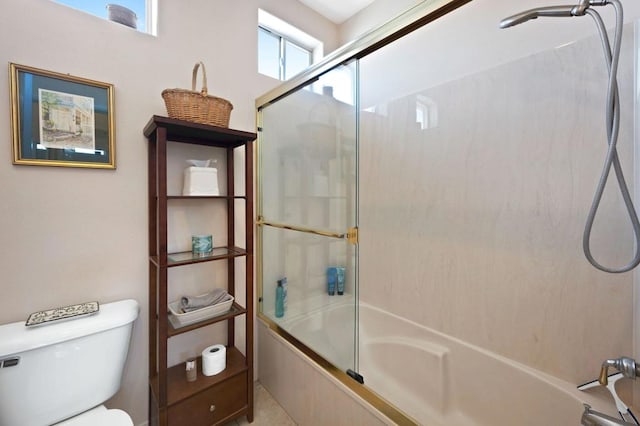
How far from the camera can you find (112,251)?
1384 millimetres

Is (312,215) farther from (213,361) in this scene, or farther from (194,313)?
(213,361)

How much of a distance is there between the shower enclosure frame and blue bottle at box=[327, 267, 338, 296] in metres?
0.31

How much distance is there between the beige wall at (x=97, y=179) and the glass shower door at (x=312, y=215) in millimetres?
535

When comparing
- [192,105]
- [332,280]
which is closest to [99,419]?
[332,280]

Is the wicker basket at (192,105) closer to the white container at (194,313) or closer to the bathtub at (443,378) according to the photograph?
the white container at (194,313)

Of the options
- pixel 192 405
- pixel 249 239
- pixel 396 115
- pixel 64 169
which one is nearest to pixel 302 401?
pixel 192 405

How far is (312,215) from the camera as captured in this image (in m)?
1.68

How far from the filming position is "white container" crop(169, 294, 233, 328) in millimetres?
1377

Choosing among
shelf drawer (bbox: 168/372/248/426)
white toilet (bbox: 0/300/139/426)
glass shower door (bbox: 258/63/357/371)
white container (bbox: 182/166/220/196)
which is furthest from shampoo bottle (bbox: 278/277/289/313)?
white toilet (bbox: 0/300/139/426)

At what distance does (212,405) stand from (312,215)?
1.13 m

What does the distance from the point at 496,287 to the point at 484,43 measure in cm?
138

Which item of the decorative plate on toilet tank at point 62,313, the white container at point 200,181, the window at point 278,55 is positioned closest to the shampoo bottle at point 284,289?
the white container at point 200,181

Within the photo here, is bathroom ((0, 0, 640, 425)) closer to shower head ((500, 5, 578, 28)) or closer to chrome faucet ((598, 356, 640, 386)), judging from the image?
chrome faucet ((598, 356, 640, 386))

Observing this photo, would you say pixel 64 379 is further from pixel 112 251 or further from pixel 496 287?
pixel 496 287
